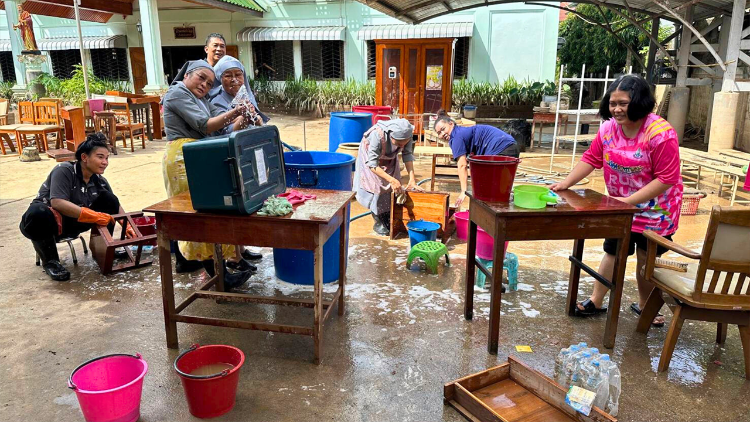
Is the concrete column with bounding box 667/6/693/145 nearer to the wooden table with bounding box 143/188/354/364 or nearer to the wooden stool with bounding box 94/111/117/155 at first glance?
the wooden table with bounding box 143/188/354/364

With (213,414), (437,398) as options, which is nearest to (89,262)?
(213,414)

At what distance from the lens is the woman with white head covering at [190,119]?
12.3 feet

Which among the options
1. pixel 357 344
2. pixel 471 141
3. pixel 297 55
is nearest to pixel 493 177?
pixel 357 344

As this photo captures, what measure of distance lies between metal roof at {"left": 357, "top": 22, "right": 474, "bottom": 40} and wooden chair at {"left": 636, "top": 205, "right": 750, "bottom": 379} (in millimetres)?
13784

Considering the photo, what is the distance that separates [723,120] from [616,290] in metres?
6.82

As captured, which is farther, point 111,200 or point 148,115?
point 148,115

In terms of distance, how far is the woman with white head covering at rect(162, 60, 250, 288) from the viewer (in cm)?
374

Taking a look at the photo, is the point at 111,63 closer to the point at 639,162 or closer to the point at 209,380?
→ the point at 209,380

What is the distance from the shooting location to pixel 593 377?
2.65m

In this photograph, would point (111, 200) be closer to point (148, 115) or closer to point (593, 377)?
point (593, 377)

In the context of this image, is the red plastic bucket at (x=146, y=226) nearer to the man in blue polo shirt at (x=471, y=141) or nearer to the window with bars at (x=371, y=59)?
the man in blue polo shirt at (x=471, y=141)

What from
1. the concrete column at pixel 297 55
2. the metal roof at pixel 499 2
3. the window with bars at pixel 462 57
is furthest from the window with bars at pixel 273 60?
the metal roof at pixel 499 2

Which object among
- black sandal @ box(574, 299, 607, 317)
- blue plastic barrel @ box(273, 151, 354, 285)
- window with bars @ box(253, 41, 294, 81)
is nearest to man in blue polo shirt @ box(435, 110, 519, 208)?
blue plastic barrel @ box(273, 151, 354, 285)

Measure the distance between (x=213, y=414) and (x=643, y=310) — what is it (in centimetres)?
281
